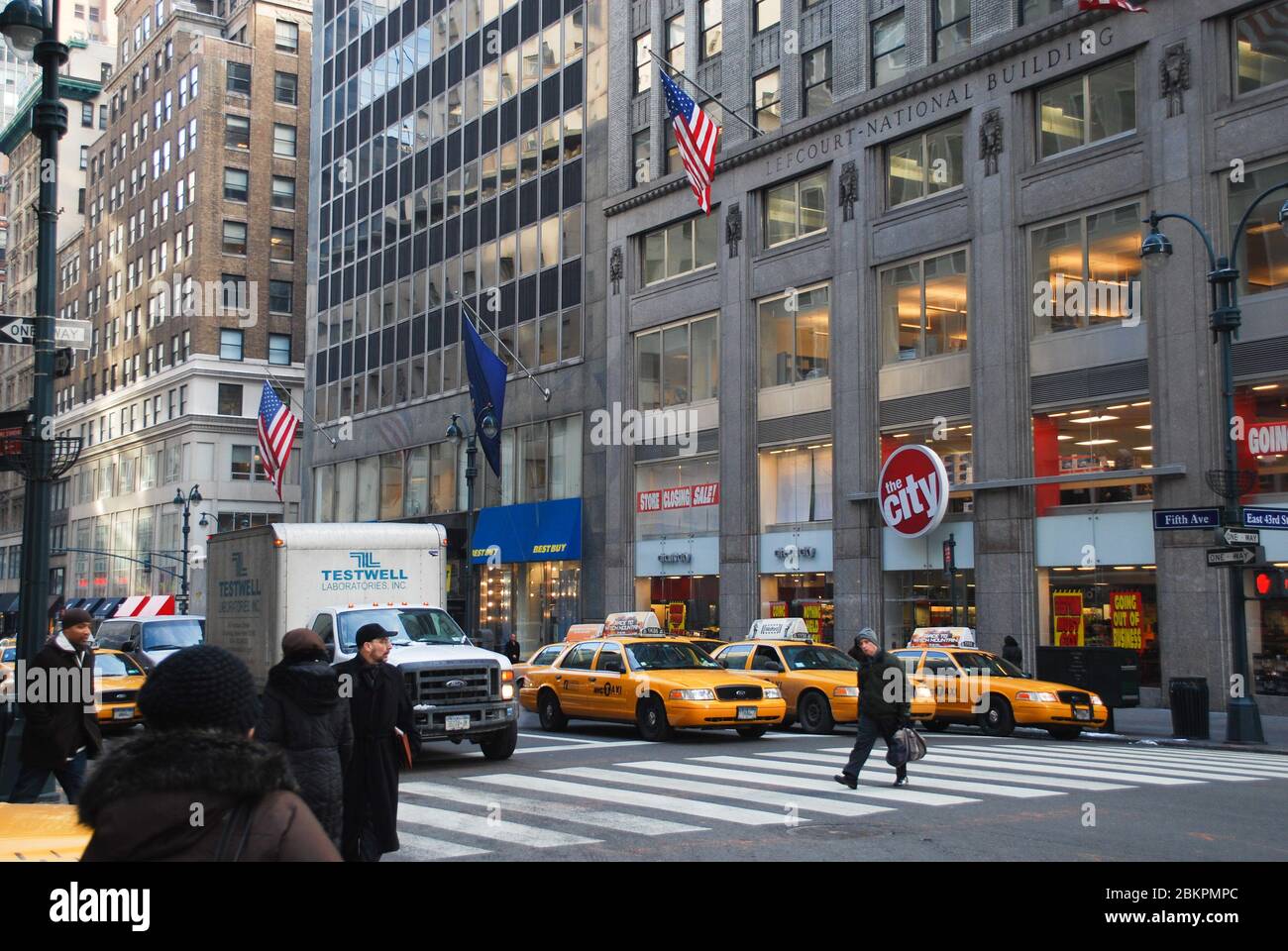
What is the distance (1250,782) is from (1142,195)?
16.3 metres

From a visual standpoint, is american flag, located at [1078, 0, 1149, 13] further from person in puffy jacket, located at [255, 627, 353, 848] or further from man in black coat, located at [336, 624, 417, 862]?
person in puffy jacket, located at [255, 627, 353, 848]

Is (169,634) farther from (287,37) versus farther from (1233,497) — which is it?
(287,37)

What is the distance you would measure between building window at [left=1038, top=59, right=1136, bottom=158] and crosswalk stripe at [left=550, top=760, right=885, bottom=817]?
1932 centimetres

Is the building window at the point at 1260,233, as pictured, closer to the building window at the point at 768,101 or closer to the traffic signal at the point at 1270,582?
the traffic signal at the point at 1270,582

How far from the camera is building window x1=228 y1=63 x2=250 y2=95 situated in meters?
77.5

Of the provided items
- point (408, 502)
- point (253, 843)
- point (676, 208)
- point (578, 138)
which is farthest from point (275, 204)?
point (253, 843)

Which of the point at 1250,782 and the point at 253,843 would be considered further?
the point at 1250,782

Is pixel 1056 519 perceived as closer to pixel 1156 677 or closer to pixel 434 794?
pixel 1156 677

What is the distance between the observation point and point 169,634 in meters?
26.4

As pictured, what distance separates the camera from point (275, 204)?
78.6 m

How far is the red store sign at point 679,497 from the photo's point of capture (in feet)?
127

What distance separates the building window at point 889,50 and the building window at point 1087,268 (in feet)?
21.6

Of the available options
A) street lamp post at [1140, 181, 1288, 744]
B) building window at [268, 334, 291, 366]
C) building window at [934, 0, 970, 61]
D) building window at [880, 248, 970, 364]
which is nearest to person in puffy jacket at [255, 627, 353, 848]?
street lamp post at [1140, 181, 1288, 744]

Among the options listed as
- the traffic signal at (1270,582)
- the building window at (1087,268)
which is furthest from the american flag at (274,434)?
the traffic signal at (1270,582)
